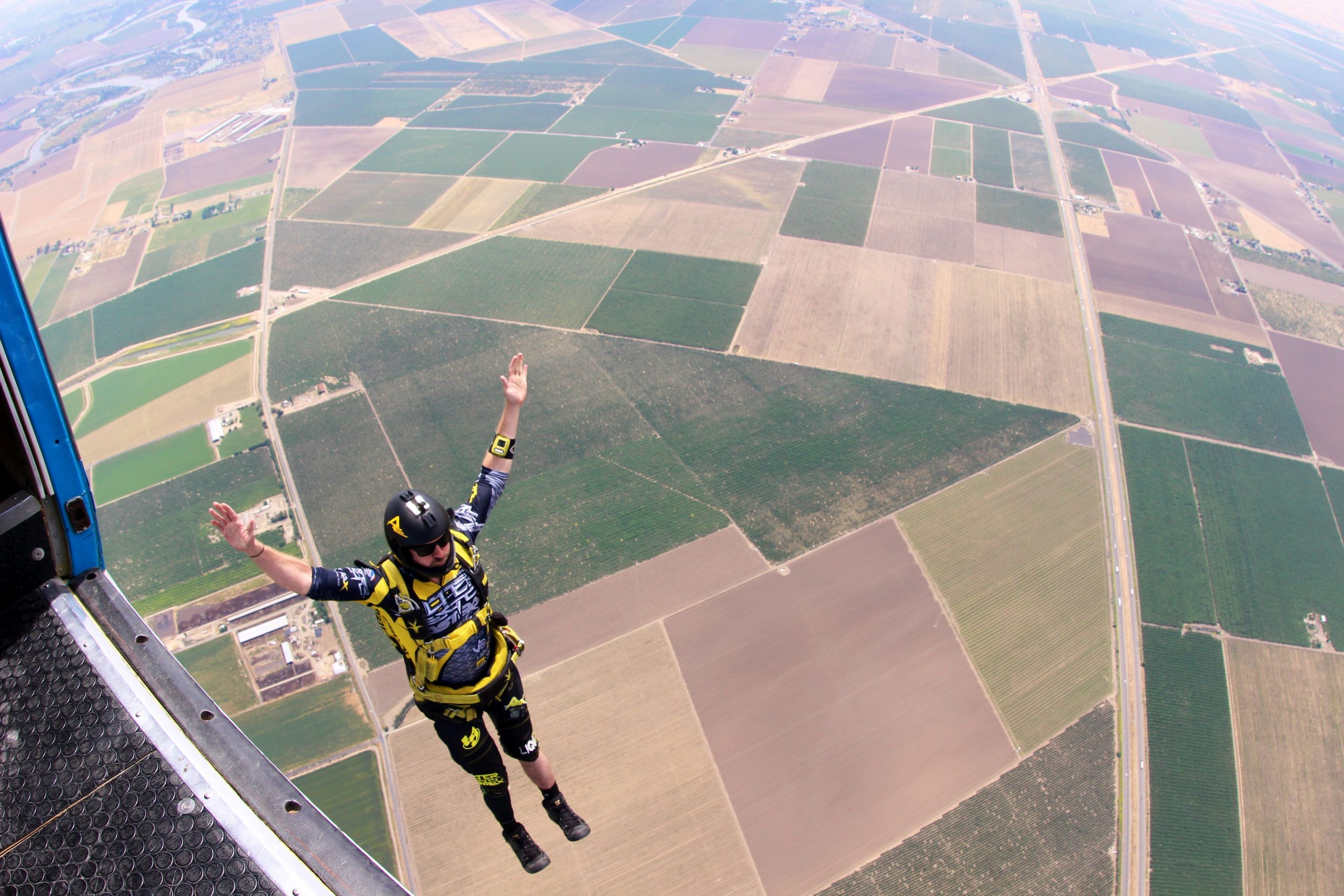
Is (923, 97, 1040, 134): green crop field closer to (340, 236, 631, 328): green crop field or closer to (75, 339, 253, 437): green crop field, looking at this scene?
(340, 236, 631, 328): green crop field

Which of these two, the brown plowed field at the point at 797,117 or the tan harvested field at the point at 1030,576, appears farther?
the brown plowed field at the point at 797,117

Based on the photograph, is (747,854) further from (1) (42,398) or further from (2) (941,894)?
(1) (42,398)

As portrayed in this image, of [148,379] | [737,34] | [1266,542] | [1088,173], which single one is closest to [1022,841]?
[1266,542]

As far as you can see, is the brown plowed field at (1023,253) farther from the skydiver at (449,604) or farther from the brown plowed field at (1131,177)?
the skydiver at (449,604)

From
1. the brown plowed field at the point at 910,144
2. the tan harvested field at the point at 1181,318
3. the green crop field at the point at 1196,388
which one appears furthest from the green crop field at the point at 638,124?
the green crop field at the point at 1196,388

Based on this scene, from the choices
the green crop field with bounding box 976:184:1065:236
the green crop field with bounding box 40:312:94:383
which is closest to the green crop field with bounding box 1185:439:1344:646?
the green crop field with bounding box 976:184:1065:236

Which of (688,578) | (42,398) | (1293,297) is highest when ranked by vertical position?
(42,398)

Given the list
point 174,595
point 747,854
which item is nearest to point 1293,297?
point 747,854
